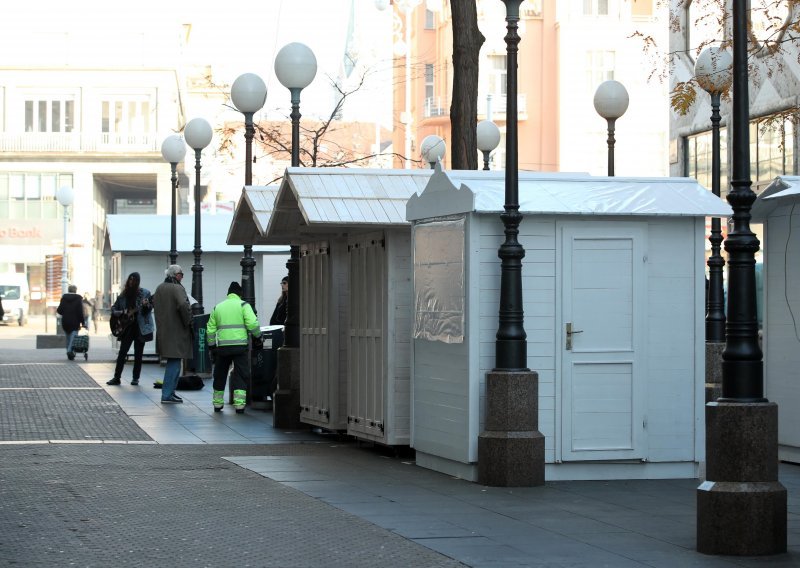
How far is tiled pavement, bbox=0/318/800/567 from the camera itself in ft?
27.9

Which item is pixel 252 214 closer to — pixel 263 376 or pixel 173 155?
pixel 263 376

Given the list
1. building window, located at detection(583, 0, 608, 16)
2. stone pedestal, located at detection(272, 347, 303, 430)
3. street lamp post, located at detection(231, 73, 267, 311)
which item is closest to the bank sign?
building window, located at detection(583, 0, 608, 16)

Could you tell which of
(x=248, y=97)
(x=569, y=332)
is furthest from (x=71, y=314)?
(x=569, y=332)

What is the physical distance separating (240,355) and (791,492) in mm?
9310

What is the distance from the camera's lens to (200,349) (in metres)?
26.2

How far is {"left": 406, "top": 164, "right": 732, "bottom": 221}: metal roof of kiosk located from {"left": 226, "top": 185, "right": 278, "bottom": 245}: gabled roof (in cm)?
357

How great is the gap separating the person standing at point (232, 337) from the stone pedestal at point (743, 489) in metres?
11.3

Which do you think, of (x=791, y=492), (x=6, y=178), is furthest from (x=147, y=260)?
(x=6, y=178)

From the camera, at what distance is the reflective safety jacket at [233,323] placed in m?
19.3

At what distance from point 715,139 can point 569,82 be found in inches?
1736

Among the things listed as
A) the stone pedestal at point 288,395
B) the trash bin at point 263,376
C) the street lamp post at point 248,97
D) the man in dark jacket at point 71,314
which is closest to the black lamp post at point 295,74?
the stone pedestal at point 288,395

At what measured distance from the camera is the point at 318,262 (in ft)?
53.3

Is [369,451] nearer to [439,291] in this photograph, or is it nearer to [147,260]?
[439,291]

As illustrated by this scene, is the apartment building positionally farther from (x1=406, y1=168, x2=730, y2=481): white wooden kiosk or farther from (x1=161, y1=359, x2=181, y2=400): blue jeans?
(x1=406, y1=168, x2=730, y2=481): white wooden kiosk
